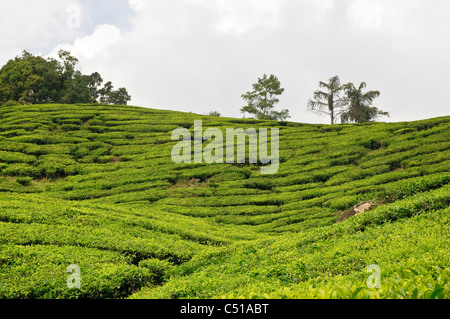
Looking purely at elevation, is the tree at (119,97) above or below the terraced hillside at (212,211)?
above

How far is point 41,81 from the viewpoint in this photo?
56.3 metres

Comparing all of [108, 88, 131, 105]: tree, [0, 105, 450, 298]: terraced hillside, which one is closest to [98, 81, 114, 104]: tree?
[108, 88, 131, 105]: tree

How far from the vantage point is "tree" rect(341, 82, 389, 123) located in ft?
163

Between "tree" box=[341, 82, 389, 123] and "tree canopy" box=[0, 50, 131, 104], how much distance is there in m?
38.1

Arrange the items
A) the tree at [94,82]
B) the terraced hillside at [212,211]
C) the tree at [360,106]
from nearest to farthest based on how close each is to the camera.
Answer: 1. the terraced hillside at [212,211]
2. the tree at [360,106]
3. the tree at [94,82]

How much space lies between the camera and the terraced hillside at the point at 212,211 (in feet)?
28.1

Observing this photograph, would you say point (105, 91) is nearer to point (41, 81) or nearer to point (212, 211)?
point (41, 81)

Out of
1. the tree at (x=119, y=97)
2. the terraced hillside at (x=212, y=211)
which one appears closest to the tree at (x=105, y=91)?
the tree at (x=119, y=97)

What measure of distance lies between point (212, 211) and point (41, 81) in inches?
1767

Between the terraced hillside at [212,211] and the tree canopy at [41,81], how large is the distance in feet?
48.0

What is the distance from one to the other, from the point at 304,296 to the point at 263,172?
22813 mm

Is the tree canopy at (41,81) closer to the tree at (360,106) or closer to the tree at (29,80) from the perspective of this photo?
the tree at (29,80)

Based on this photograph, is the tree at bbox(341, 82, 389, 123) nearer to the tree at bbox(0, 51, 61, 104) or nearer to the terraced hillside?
the terraced hillside
